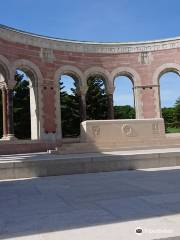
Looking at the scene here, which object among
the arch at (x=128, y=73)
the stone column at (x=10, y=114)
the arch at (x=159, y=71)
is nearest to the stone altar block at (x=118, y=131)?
the stone column at (x=10, y=114)

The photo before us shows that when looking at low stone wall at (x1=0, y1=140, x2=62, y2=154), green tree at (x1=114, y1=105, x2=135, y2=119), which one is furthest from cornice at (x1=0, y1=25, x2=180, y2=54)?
green tree at (x1=114, y1=105, x2=135, y2=119)

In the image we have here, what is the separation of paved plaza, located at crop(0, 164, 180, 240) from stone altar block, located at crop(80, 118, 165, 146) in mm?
8867

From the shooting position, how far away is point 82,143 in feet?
55.1

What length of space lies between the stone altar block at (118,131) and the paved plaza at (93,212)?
8.87 meters

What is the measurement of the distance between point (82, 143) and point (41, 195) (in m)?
9.75

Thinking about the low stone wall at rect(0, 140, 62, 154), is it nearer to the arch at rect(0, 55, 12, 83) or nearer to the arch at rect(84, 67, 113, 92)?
the arch at rect(0, 55, 12, 83)

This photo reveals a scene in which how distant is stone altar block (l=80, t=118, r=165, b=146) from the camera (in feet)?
55.6

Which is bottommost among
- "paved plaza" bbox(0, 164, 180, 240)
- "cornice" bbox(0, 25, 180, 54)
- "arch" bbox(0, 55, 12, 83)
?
"paved plaza" bbox(0, 164, 180, 240)

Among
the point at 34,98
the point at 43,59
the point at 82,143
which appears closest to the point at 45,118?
the point at 34,98

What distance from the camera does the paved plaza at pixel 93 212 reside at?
406 centimetres

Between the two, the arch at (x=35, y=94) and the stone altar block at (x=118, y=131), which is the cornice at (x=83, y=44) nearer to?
the arch at (x=35, y=94)

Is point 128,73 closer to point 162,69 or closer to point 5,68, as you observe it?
point 162,69

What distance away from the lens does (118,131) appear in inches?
679

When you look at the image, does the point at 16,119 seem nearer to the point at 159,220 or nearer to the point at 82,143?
the point at 82,143
